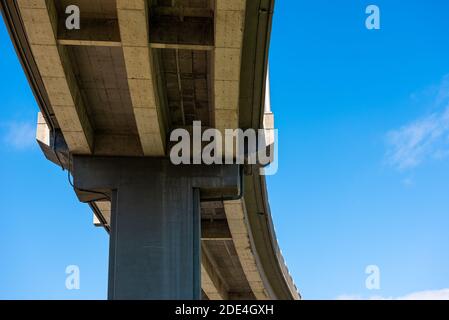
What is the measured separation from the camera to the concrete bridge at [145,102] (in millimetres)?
13188

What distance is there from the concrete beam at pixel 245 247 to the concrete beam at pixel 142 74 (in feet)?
17.7

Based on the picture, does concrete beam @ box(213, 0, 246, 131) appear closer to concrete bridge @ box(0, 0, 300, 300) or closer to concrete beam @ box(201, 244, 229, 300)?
concrete bridge @ box(0, 0, 300, 300)

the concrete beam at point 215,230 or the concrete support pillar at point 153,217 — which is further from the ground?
the concrete beam at point 215,230

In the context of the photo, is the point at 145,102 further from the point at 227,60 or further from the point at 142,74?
the point at 227,60

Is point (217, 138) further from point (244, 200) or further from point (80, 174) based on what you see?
point (244, 200)

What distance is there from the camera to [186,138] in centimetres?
1705

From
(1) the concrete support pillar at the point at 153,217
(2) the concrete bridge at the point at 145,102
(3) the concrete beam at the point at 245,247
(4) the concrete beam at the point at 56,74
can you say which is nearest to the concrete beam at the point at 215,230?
(3) the concrete beam at the point at 245,247

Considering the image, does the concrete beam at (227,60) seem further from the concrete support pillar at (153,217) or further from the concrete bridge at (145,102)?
the concrete support pillar at (153,217)

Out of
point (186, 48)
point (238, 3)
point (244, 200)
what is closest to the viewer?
point (238, 3)

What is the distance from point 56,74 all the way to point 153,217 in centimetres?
421

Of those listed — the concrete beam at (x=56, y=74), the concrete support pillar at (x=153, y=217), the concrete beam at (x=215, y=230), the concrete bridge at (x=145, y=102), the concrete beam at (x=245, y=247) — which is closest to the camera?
the concrete beam at (x=56, y=74)

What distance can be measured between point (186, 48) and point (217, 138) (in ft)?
11.6
